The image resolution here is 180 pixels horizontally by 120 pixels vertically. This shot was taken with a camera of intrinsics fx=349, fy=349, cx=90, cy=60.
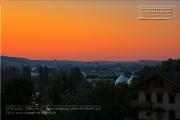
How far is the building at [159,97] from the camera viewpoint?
83.2 feet

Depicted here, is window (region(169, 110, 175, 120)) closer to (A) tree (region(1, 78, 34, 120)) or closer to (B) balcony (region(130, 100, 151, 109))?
(B) balcony (region(130, 100, 151, 109))

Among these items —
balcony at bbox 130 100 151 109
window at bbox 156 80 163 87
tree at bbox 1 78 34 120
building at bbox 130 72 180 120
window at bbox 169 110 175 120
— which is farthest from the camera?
balcony at bbox 130 100 151 109

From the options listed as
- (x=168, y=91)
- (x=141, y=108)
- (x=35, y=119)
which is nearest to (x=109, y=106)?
(x=141, y=108)

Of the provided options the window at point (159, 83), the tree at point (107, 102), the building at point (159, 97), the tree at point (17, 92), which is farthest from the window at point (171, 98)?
the tree at point (17, 92)

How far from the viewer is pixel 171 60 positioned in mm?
40812

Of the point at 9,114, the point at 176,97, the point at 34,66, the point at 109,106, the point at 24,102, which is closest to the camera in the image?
the point at 9,114

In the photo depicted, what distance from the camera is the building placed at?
25359mm

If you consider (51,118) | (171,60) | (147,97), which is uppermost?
(171,60)

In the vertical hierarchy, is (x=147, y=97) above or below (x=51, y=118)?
above

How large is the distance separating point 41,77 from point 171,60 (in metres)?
53.1

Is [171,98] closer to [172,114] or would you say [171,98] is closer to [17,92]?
[172,114]

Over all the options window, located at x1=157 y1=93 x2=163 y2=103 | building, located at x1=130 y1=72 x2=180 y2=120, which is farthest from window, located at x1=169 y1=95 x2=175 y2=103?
window, located at x1=157 y1=93 x2=163 y2=103

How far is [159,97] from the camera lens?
86.0 ft

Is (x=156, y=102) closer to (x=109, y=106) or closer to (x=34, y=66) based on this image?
(x=109, y=106)
